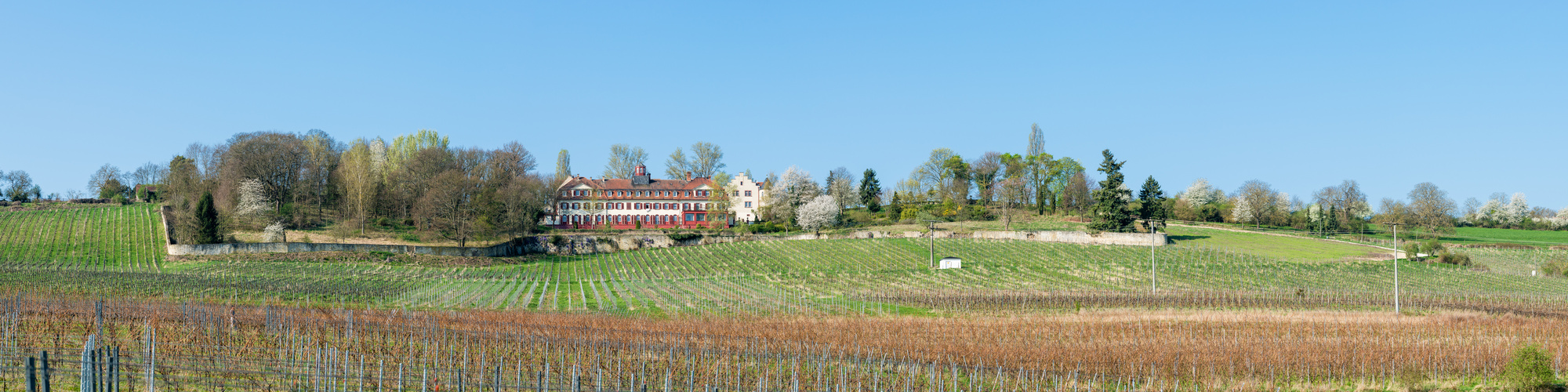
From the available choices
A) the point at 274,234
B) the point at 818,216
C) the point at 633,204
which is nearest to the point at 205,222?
the point at 274,234

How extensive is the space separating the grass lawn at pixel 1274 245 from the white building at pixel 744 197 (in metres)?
39.8

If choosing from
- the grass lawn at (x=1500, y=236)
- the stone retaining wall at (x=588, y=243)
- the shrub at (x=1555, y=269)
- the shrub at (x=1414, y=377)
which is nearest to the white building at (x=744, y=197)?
the stone retaining wall at (x=588, y=243)

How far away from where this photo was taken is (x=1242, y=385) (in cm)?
1755

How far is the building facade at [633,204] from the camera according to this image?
8562 centimetres

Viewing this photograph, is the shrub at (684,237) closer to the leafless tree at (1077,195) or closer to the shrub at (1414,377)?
the leafless tree at (1077,195)

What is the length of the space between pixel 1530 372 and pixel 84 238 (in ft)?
241

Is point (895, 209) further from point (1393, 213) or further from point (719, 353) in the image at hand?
point (719, 353)

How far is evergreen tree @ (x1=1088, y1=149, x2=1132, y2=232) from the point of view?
64.4 meters

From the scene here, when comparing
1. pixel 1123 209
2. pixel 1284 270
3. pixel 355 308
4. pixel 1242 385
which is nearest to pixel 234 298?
pixel 355 308

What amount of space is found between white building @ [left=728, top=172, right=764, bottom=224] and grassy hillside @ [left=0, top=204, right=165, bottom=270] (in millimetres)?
48787

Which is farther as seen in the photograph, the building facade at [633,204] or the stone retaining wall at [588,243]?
the building facade at [633,204]

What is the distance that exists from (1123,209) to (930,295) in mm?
35238

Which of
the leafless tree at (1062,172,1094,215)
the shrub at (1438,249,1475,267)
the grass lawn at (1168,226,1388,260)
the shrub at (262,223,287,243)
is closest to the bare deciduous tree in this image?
the leafless tree at (1062,172,1094,215)

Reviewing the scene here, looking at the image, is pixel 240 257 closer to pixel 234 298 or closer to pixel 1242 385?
pixel 234 298
